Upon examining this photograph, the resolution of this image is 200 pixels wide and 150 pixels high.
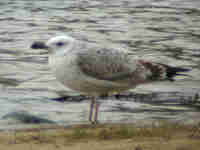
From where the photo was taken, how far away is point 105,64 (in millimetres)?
7059

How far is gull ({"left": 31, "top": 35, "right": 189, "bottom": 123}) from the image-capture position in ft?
22.4

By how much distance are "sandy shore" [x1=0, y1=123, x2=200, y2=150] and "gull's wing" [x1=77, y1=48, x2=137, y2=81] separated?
77 centimetres

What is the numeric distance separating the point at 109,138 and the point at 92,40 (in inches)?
302

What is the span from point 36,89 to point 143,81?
9.67 feet

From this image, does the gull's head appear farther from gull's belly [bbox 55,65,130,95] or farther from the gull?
gull's belly [bbox 55,65,130,95]

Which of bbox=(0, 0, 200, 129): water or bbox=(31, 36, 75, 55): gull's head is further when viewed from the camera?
bbox=(0, 0, 200, 129): water

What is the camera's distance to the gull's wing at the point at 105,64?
Answer: 22.7 feet

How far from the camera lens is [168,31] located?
1507 cm

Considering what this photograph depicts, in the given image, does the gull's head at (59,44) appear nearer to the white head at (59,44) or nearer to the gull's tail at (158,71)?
the white head at (59,44)

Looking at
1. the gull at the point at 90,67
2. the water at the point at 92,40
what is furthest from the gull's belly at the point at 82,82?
the water at the point at 92,40

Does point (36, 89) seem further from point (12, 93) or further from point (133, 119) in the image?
point (133, 119)

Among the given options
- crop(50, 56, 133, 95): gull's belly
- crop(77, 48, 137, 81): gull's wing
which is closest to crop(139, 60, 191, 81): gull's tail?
crop(77, 48, 137, 81): gull's wing

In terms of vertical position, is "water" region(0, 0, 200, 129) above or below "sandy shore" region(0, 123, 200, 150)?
below

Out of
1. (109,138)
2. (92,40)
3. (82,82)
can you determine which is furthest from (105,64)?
(92,40)
